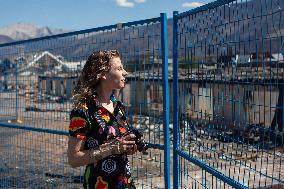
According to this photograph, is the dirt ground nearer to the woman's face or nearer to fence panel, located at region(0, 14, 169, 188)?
fence panel, located at region(0, 14, 169, 188)

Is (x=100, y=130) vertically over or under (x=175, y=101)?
under

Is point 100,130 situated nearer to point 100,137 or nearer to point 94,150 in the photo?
point 100,137

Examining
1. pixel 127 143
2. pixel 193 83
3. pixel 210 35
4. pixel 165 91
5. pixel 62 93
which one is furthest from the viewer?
pixel 62 93

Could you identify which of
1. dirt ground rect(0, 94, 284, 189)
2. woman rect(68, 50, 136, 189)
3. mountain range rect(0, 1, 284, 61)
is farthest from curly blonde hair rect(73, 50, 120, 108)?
dirt ground rect(0, 94, 284, 189)

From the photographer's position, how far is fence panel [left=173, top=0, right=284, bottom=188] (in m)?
3.02

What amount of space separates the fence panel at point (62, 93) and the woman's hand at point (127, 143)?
1549 millimetres

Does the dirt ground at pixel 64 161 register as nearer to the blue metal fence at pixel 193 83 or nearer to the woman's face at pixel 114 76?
the blue metal fence at pixel 193 83

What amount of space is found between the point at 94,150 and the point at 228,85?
1.24 meters

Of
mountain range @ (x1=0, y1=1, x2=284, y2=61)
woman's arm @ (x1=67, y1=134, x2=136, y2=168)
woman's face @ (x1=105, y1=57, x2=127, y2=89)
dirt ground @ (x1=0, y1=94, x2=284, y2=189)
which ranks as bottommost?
dirt ground @ (x1=0, y1=94, x2=284, y2=189)

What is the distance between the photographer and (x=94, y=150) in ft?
9.93

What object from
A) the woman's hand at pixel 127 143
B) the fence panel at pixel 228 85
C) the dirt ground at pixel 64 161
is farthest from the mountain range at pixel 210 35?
the woman's hand at pixel 127 143

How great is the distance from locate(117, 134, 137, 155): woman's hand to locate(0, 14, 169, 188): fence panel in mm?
1549

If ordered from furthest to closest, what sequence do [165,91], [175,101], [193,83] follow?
[165,91] → [175,101] → [193,83]

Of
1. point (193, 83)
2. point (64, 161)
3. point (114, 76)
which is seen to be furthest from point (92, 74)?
point (64, 161)
